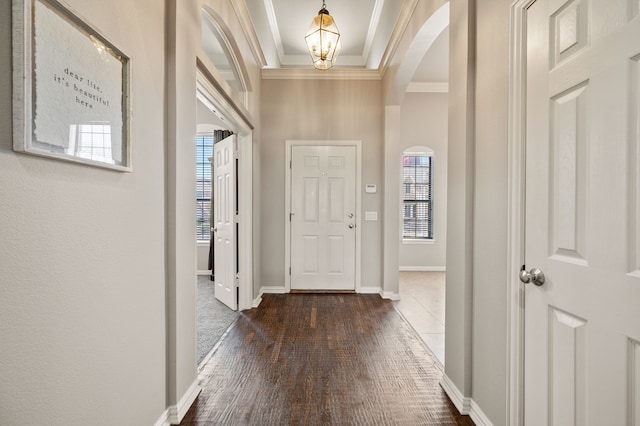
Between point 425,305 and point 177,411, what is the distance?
3.06m

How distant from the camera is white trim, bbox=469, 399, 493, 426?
65.1 inches

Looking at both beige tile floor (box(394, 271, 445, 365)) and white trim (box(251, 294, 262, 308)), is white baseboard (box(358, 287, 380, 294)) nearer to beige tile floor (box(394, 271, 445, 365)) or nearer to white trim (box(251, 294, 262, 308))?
beige tile floor (box(394, 271, 445, 365))

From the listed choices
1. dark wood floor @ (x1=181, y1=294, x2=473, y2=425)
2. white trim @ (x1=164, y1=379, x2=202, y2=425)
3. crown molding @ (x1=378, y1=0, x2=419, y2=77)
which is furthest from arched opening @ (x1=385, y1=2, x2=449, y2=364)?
white trim @ (x1=164, y1=379, x2=202, y2=425)

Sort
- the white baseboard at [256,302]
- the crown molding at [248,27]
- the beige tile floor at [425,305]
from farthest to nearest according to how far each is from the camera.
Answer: the white baseboard at [256,302], the beige tile floor at [425,305], the crown molding at [248,27]

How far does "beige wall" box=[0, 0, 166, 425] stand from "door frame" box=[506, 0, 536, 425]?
1693 millimetres

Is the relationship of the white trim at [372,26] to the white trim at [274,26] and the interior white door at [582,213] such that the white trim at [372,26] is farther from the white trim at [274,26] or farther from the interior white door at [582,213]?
the interior white door at [582,213]

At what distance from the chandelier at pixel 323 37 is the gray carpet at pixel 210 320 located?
2693 millimetres

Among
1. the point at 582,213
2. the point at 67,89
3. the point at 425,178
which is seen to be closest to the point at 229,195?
the point at 67,89

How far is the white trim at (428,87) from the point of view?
5781 millimetres

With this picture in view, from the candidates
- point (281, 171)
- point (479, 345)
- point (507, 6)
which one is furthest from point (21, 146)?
point (281, 171)

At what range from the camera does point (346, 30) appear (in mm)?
4207

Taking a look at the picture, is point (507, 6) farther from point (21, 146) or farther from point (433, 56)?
point (433, 56)

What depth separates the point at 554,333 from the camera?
4.00 feet

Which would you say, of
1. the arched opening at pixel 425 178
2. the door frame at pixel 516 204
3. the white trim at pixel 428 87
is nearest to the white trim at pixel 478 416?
the door frame at pixel 516 204
